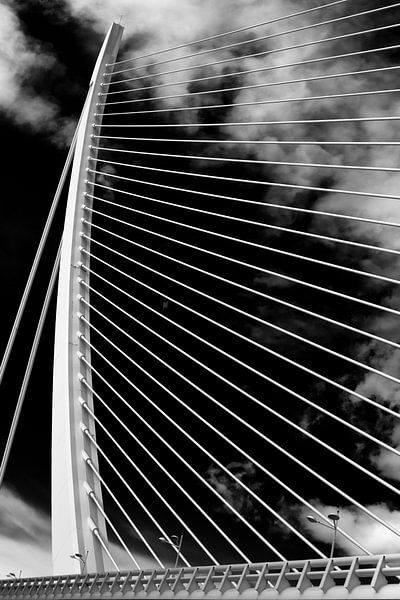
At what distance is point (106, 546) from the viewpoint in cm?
1150

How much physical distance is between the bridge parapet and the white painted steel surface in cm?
59

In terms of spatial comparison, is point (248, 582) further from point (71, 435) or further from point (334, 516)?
→ point (71, 435)

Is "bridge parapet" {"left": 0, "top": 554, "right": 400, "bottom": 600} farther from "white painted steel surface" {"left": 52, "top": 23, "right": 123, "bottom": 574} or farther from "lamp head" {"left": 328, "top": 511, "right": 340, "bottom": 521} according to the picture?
"lamp head" {"left": 328, "top": 511, "right": 340, "bottom": 521}

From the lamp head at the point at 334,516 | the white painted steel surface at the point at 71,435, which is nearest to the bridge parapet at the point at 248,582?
the white painted steel surface at the point at 71,435

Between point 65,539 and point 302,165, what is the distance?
6.63 metres

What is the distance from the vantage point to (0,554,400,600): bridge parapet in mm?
6547

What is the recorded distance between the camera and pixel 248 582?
8148 mm

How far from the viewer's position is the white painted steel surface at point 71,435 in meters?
11.7

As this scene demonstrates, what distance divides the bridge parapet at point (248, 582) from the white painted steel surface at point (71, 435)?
59cm

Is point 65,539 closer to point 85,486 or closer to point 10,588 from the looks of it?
point 85,486

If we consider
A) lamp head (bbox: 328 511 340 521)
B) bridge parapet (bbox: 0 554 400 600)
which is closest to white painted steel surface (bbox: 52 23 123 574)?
bridge parapet (bbox: 0 554 400 600)

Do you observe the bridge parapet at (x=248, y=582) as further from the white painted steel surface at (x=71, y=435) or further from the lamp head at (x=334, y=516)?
the lamp head at (x=334, y=516)

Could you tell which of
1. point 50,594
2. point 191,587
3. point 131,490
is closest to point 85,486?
point 131,490

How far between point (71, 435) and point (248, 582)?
5080mm
